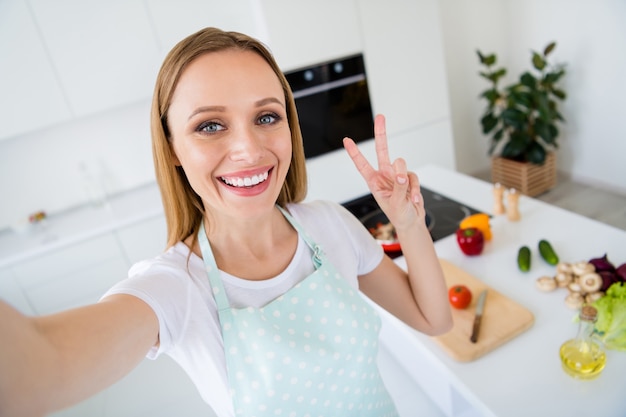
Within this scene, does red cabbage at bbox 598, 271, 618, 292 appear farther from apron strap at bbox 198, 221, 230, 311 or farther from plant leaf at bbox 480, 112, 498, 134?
plant leaf at bbox 480, 112, 498, 134

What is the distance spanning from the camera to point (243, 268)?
30.9 inches

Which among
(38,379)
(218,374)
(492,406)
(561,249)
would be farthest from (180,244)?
(561,249)

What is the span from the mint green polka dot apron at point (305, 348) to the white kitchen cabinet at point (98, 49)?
196 cm

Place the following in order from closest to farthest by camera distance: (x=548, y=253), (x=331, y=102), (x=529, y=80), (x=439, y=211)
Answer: (x=548, y=253)
(x=439, y=211)
(x=331, y=102)
(x=529, y=80)

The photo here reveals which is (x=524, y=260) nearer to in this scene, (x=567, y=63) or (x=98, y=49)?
(x=98, y=49)

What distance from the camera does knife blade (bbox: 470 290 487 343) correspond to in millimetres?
985

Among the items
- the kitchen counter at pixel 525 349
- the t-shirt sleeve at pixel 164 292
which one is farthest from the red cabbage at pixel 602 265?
the t-shirt sleeve at pixel 164 292

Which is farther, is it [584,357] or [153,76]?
[153,76]

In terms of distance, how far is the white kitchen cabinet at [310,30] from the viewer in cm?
232

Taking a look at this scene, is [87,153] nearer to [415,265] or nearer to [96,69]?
[96,69]

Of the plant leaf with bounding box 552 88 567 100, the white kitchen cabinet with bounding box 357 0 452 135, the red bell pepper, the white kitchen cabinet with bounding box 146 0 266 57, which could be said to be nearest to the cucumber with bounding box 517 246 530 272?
the red bell pepper

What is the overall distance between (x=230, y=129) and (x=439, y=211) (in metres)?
1.22

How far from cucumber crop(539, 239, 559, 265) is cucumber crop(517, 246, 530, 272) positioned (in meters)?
0.04

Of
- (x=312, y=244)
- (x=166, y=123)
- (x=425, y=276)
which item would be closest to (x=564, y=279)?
(x=425, y=276)
